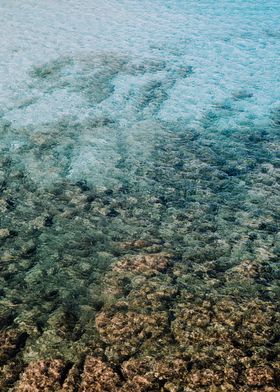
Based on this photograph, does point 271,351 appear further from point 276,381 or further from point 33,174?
point 33,174

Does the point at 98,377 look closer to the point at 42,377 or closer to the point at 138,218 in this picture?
the point at 42,377

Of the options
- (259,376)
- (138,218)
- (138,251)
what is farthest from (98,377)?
(138,218)

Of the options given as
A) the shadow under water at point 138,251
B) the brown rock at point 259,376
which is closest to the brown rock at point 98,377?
the shadow under water at point 138,251

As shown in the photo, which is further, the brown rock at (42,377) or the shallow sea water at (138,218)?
the shallow sea water at (138,218)

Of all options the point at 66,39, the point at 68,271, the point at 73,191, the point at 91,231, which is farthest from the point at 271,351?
the point at 66,39

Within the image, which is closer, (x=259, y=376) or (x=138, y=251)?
(x=259, y=376)

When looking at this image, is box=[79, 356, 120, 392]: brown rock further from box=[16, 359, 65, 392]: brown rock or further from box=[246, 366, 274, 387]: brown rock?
box=[246, 366, 274, 387]: brown rock

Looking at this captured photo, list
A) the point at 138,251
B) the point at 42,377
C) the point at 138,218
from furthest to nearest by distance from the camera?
the point at 138,218 < the point at 138,251 < the point at 42,377

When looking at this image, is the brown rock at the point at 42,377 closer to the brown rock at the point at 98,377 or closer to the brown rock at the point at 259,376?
the brown rock at the point at 98,377
